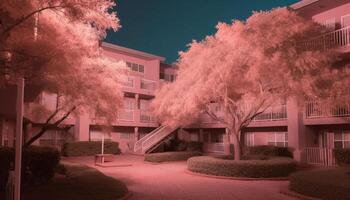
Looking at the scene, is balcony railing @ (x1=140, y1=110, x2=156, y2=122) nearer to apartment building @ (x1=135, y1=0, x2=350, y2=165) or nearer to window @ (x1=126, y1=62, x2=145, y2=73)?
window @ (x1=126, y1=62, x2=145, y2=73)

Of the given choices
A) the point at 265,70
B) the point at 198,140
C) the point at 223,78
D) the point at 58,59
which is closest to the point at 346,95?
the point at 265,70

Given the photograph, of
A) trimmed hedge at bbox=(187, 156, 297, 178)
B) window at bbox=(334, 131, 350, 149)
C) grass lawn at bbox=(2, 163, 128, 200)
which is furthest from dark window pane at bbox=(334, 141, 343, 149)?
grass lawn at bbox=(2, 163, 128, 200)

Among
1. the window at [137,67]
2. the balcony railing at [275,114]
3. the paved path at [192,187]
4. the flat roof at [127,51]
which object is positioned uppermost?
the flat roof at [127,51]

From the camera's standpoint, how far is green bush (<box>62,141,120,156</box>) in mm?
27141

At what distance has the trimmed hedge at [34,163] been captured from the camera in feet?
37.2

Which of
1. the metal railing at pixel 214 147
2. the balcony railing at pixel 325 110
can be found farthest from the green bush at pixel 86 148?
the balcony railing at pixel 325 110

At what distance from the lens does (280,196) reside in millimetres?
11750

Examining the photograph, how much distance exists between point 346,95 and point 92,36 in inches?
476

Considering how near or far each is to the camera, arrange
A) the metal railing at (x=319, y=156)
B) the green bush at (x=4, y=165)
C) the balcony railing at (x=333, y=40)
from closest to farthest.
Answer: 1. the green bush at (x=4, y=165)
2. the balcony railing at (x=333, y=40)
3. the metal railing at (x=319, y=156)

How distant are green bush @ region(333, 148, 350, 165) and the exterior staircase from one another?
14496 mm

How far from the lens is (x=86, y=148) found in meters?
28.0

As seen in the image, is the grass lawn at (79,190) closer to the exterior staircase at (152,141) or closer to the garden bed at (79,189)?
the garden bed at (79,189)

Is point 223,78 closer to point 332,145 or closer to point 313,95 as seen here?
point 313,95

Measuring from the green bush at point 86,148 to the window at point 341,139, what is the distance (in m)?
18.1
